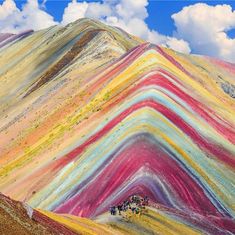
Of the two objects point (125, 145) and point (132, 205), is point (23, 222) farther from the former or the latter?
point (125, 145)

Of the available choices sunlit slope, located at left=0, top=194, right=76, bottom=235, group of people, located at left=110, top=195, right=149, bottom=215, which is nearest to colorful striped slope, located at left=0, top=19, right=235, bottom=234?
group of people, located at left=110, top=195, right=149, bottom=215

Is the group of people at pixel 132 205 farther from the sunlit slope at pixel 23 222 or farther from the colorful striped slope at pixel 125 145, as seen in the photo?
the sunlit slope at pixel 23 222

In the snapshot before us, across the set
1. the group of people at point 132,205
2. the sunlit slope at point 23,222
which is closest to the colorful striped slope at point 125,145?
the group of people at point 132,205

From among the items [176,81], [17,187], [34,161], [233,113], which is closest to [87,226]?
[17,187]

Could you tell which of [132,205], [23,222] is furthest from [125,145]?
[23,222]

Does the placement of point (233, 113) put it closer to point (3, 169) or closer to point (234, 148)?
point (234, 148)

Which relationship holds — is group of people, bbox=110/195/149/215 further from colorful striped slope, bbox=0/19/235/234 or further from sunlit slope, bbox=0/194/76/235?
sunlit slope, bbox=0/194/76/235

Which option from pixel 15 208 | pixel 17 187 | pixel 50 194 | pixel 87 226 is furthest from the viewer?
pixel 17 187
